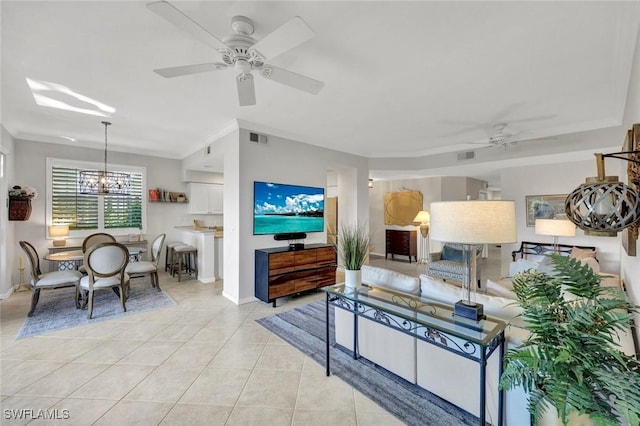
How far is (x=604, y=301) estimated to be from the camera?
1014mm

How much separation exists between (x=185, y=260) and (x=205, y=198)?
5.12 feet

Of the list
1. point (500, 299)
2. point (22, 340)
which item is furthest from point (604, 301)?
point (22, 340)

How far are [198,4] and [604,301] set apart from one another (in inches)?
103

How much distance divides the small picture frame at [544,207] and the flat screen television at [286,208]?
4.26 m

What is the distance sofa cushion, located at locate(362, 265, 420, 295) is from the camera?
7.70 feet

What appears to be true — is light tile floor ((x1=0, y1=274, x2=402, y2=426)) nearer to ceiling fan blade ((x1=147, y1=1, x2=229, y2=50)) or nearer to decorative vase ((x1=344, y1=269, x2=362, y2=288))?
decorative vase ((x1=344, y1=269, x2=362, y2=288))

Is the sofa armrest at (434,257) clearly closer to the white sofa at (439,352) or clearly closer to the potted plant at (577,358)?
the white sofa at (439,352)

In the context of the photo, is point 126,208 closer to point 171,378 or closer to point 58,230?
point 58,230

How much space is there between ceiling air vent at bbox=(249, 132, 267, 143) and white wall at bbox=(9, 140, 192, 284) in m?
3.33

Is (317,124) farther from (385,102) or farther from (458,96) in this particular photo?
(458,96)

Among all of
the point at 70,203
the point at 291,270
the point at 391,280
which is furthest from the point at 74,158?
the point at 391,280

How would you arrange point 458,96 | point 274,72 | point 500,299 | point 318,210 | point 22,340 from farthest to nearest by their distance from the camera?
point 318,210 < point 458,96 < point 22,340 < point 274,72 < point 500,299

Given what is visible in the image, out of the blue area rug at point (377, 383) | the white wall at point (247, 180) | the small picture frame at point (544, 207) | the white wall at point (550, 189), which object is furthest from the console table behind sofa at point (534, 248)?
the blue area rug at point (377, 383)

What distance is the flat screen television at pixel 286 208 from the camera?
13.6ft
